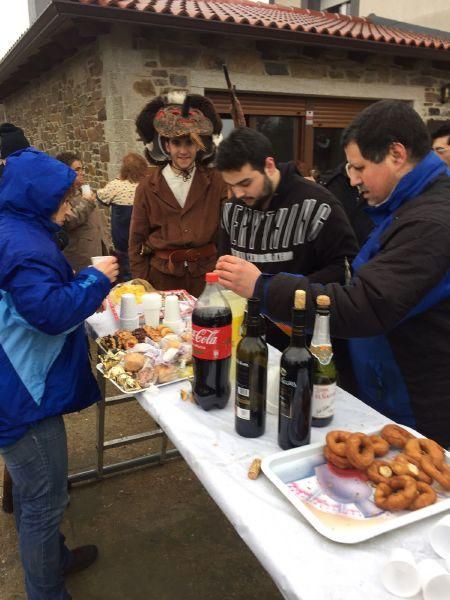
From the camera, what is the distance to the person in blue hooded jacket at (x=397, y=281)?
1339mm

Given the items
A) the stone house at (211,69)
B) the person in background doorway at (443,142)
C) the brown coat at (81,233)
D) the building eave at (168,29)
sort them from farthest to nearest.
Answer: the stone house at (211,69)
the building eave at (168,29)
the brown coat at (81,233)
the person in background doorway at (443,142)

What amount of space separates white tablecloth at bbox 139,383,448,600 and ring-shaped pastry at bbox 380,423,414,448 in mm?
126

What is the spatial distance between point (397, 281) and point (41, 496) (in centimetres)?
152

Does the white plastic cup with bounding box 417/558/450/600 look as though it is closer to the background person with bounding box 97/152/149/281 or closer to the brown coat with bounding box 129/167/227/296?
the brown coat with bounding box 129/167/227/296

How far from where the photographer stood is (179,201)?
3.39m

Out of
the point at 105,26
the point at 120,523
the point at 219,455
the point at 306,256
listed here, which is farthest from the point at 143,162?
the point at 219,455

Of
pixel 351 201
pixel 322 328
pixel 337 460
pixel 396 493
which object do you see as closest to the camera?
pixel 396 493

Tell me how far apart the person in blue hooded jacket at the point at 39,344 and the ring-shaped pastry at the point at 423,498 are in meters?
1.19

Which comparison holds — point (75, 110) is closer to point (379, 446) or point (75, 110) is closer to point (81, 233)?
point (81, 233)

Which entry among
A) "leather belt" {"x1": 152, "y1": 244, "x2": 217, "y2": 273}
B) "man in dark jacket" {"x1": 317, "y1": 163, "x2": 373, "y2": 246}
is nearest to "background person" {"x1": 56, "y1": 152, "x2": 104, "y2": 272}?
"leather belt" {"x1": 152, "y1": 244, "x2": 217, "y2": 273}

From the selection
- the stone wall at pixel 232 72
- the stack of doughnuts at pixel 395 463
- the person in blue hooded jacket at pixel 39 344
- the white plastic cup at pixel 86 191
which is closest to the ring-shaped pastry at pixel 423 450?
the stack of doughnuts at pixel 395 463

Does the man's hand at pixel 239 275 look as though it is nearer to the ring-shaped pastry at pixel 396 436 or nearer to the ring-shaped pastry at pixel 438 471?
the ring-shaped pastry at pixel 396 436

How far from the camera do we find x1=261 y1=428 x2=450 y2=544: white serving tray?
1.07m

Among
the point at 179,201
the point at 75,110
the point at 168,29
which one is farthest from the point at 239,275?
the point at 75,110
